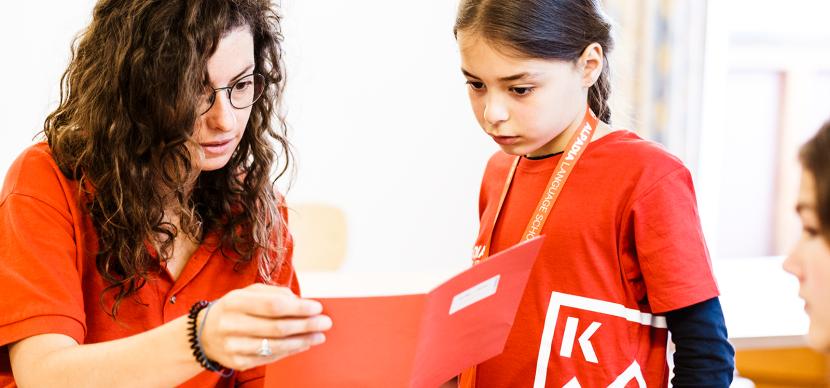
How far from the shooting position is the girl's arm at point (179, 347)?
42.0 inches

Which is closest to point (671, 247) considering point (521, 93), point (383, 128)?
point (521, 93)

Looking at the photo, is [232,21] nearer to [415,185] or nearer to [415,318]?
[415,318]

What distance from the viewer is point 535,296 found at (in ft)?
4.97

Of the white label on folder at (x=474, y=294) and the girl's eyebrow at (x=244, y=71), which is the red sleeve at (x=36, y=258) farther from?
the white label on folder at (x=474, y=294)

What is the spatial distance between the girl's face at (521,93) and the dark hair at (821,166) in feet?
1.56

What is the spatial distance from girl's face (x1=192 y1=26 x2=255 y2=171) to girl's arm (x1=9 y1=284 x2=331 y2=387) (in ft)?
1.27

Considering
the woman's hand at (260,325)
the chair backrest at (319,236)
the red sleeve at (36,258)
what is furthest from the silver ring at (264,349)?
the chair backrest at (319,236)

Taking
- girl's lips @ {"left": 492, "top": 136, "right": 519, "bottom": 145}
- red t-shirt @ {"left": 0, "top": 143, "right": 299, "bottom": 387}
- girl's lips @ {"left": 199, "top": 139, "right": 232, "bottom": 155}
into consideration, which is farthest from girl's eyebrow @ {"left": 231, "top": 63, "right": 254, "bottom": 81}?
girl's lips @ {"left": 492, "top": 136, "right": 519, "bottom": 145}

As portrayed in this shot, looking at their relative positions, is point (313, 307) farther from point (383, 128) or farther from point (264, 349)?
point (383, 128)

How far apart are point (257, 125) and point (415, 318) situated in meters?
0.67

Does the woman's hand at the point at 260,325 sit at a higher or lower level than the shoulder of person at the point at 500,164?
lower

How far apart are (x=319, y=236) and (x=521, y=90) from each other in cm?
168

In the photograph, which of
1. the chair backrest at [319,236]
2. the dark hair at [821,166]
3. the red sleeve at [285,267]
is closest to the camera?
the dark hair at [821,166]

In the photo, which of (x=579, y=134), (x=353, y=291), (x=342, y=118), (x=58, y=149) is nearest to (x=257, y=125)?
(x=58, y=149)
